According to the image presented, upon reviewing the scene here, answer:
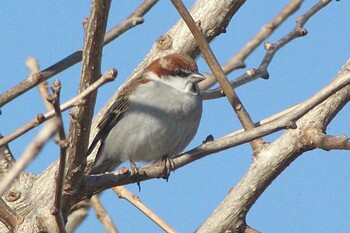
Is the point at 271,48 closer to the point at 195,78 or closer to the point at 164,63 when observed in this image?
the point at 164,63

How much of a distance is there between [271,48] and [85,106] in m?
1.73

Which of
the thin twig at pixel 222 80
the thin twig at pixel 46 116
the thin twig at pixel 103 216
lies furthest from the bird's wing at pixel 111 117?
the thin twig at pixel 46 116

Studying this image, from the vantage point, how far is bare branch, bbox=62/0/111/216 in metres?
2.69

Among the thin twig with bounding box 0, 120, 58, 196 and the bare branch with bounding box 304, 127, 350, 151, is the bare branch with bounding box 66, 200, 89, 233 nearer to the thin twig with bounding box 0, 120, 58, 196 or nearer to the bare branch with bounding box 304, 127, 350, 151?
the bare branch with bounding box 304, 127, 350, 151

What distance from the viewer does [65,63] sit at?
3.87 meters

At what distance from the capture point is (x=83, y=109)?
9.46 ft

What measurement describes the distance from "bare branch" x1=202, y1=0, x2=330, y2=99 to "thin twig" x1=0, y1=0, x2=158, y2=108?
647 mm

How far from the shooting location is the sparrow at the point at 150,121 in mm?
5102

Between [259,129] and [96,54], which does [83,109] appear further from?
[259,129]

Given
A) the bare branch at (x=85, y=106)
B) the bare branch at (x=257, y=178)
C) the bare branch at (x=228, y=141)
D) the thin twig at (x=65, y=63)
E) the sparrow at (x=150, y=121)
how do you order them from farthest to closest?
the sparrow at (x=150, y=121) < the bare branch at (x=257, y=178) < the thin twig at (x=65, y=63) < the bare branch at (x=85, y=106) < the bare branch at (x=228, y=141)

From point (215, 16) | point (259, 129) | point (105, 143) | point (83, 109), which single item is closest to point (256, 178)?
point (259, 129)

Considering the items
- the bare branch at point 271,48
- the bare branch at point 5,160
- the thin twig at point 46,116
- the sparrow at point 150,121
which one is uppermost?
the sparrow at point 150,121

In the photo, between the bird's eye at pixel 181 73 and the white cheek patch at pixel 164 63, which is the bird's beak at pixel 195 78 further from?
the white cheek patch at pixel 164 63

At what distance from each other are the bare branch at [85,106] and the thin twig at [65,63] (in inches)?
23.0
